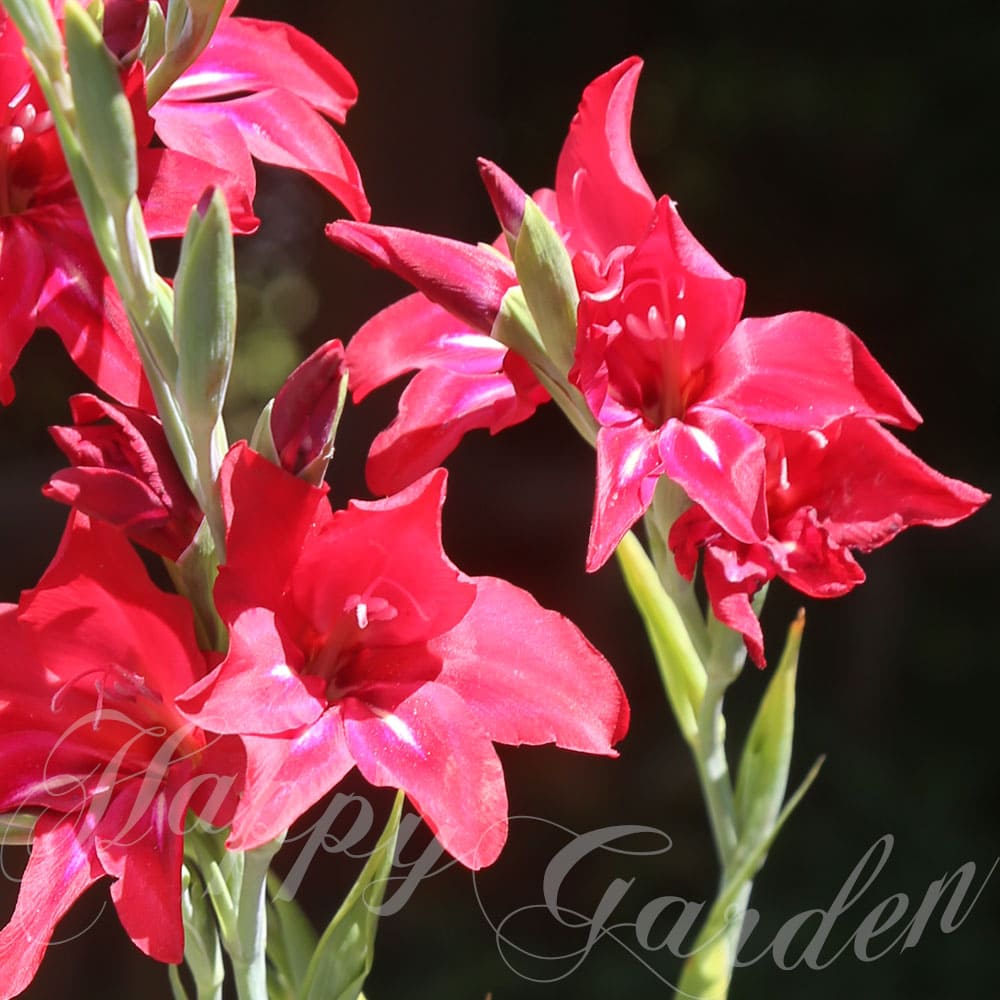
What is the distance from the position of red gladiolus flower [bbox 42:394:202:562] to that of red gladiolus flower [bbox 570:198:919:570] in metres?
0.15

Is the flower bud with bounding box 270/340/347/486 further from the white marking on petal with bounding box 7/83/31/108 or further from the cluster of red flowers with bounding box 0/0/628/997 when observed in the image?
the white marking on petal with bounding box 7/83/31/108

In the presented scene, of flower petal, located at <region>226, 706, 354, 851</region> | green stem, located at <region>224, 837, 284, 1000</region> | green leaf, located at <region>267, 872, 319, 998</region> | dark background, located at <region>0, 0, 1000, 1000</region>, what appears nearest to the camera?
flower petal, located at <region>226, 706, 354, 851</region>

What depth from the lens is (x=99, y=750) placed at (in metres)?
0.48

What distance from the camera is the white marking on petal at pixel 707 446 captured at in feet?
1.63

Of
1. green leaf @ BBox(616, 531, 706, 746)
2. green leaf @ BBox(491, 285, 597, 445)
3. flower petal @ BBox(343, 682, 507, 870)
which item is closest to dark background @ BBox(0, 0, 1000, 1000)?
green leaf @ BBox(616, 531, 706, 746)

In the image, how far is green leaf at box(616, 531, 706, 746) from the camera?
26.8 inches

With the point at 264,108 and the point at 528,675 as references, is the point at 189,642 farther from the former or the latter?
the point at 264,108

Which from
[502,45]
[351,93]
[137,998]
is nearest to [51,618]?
[351,93]

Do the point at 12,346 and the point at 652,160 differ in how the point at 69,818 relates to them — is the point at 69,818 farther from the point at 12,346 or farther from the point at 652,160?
the point at 652,160

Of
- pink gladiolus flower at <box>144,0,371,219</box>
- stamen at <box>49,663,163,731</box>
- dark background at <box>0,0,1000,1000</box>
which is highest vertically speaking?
pink gladiolus flower at <box>144,0,371,219</box>

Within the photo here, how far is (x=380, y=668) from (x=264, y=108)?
25 centimetres

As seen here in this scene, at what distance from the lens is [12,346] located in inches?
18.3

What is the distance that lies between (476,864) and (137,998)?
1456 mm

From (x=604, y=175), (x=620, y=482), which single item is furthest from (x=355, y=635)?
(x=604, y=175)
